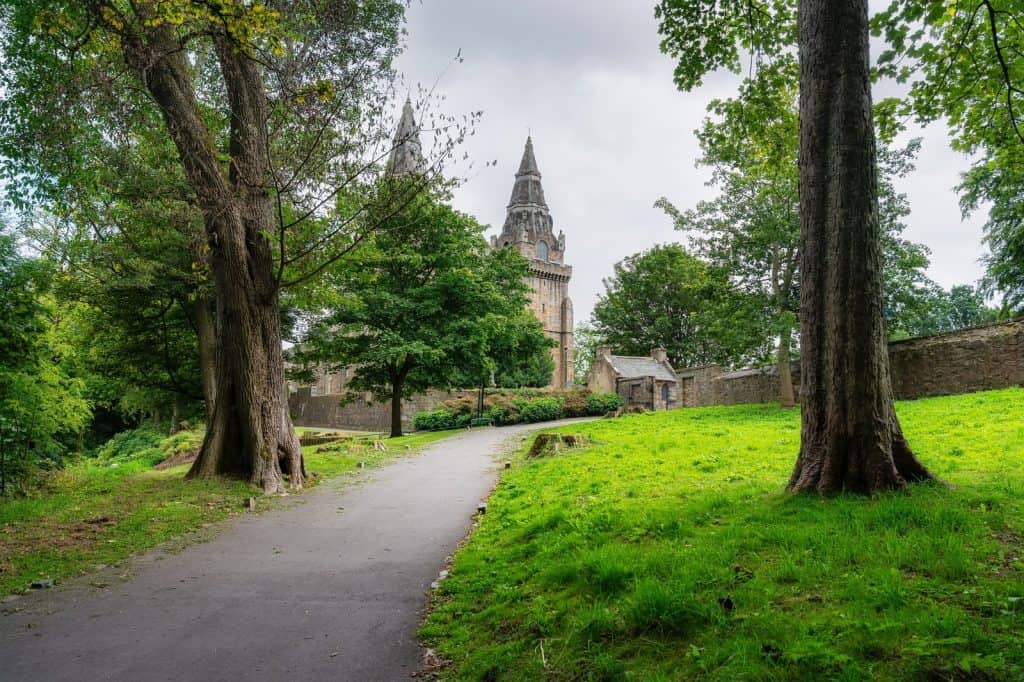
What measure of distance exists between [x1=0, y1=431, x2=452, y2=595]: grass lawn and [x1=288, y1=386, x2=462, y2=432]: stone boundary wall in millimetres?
14198

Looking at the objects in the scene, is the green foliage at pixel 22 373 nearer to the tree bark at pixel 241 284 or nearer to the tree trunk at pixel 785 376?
the tree bark at pixel 241 284

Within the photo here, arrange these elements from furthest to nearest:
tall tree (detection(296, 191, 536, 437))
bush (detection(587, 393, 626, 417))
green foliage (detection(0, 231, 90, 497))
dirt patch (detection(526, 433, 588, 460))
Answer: bush (detection(587, 393, 626, 417))
tall tree (detection(296, 191, 536, 437))
dirt patch (detection(526, 433, 588, 460))
green foliage (detection(0, 231, 90, 497))

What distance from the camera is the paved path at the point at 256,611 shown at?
3775 millimetres

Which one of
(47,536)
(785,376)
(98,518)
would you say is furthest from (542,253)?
(47,536)

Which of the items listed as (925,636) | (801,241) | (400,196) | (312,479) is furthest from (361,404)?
(925,636)

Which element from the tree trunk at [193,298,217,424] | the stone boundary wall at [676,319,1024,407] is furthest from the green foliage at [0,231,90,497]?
the stone boundary wall at [676,319,1024,407]

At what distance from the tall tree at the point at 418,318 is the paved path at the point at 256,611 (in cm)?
1392

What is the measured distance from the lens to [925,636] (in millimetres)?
2855

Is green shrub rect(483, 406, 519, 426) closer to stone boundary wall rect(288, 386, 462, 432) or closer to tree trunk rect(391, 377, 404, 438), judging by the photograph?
stone boundary wall rect(288, 386, 462, 432)

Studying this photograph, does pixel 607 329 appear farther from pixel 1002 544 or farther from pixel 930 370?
pixel 1002 544

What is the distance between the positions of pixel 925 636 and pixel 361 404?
34.3 m

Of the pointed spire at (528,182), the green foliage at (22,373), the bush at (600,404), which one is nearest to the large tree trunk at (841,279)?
the green foliage at (22,373)

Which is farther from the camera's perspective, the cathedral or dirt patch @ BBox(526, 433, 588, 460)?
the cathedral

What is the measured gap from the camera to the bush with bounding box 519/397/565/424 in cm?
2847
